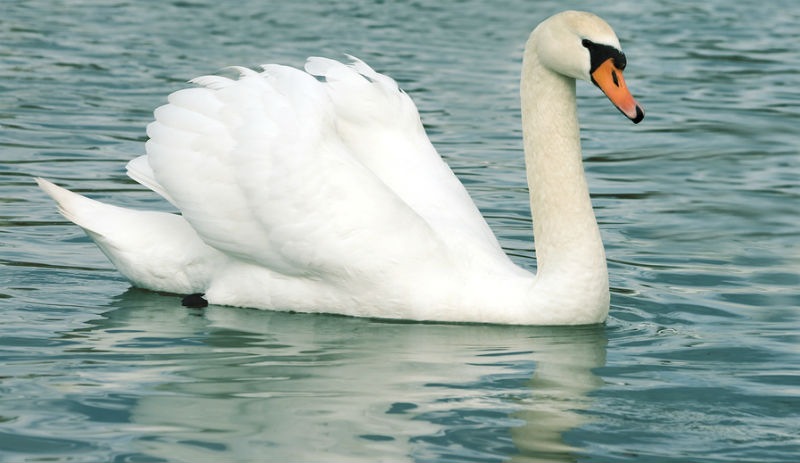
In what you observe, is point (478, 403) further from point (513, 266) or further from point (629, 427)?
point (513, 266)

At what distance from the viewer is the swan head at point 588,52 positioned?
7.38 m

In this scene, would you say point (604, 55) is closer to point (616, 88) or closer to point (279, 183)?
point (616, 88)

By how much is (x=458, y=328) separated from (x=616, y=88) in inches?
53.3

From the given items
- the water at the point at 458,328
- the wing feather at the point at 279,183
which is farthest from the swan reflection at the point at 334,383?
the wing feather at the point at 279,183

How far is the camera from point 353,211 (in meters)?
7.73

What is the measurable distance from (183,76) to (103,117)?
75.6 inches

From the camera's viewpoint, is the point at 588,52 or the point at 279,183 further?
the point at 279,183

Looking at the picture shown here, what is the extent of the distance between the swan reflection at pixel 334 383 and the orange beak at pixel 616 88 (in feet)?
3.51

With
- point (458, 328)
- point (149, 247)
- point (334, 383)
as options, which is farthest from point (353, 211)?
point (149, 247)

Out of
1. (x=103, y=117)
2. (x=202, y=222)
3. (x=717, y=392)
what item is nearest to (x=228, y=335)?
(x=202, y=222)

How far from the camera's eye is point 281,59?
1631cm

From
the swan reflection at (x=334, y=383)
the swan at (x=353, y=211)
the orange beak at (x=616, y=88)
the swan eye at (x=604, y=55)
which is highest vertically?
the swan eye at (x=604, y=55)

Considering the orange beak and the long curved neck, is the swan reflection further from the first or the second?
the orange beak

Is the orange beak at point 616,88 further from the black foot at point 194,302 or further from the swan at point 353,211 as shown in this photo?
the black foot at point 194,302
